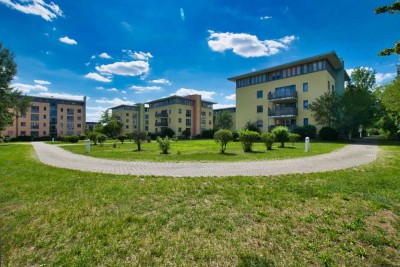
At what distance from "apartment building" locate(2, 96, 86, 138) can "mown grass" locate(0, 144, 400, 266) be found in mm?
77382

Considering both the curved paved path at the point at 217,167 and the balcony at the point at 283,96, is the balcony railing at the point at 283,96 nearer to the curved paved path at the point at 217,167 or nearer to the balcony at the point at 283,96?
the balcony at the point at 283,96

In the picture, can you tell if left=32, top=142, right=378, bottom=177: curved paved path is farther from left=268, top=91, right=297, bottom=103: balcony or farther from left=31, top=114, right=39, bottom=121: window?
left=31, top=114, right=39, bottom=121: window

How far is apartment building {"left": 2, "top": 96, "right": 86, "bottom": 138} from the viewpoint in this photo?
65438mm

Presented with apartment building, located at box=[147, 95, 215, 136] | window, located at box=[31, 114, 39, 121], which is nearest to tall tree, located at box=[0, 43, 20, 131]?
apartment building, located at box=[147, 95, 215, 136]

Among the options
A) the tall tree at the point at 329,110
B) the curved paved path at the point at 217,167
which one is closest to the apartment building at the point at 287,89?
the tall tree at the point at 329,110

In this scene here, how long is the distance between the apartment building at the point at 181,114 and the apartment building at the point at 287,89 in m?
19.9

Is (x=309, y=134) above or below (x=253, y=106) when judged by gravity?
below

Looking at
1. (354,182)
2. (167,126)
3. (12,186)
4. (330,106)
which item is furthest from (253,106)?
(12,186)

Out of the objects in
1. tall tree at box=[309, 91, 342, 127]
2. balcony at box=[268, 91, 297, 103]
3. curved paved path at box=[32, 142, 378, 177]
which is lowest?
curved paved path at box=[32, 142, 378, 177]

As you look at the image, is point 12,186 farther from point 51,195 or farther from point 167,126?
point 167,126

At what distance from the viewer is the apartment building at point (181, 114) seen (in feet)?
190

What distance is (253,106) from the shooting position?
40656mm

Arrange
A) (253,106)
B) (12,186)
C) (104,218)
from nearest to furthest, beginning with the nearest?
(104,218), (12,186), (253,106)

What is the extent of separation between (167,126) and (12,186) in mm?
54090
